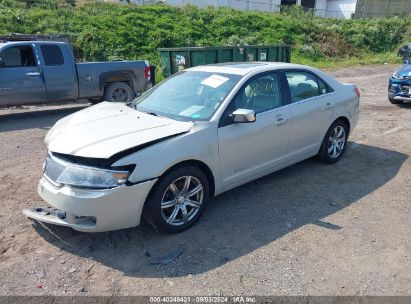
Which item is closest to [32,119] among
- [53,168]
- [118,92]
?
[118,92]

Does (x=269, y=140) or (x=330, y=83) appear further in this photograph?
(x=330, y=83)

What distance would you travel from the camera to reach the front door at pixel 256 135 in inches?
174

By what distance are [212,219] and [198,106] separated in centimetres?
127

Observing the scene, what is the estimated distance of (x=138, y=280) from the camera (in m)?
3.42

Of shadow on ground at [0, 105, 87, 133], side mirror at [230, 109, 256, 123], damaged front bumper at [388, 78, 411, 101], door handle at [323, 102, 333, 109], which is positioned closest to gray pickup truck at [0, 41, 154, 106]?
shadow on ground at [0, 105, 87, 133]

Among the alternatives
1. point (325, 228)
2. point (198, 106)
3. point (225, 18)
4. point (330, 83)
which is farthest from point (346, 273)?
point (225, 18)

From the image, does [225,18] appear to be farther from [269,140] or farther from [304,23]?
[269,140]

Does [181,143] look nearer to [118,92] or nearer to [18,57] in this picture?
[18,57]

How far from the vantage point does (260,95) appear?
490cm

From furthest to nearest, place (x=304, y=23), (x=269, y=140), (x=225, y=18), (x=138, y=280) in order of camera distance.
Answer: (x=304, y=23)
(x=225, y=18)
(x=269, y=140)
(x=138, y=280)

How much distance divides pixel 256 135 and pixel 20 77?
22.2 ft

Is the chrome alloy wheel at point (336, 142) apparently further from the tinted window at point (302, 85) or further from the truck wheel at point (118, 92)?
the truck wheel at point (118, 92)

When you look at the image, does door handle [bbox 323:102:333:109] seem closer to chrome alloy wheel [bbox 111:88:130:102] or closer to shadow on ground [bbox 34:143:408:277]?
shadow on ground [bbox 34:143:408:277]

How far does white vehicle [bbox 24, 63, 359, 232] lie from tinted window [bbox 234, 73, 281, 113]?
12mm
